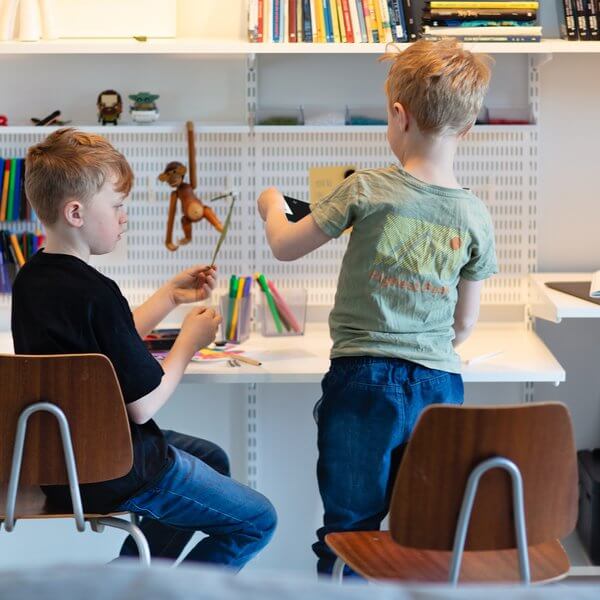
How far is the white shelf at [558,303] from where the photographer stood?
7.57 feet

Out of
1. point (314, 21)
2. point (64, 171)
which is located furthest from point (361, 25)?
point (64, 171)

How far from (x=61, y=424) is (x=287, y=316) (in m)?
1.00

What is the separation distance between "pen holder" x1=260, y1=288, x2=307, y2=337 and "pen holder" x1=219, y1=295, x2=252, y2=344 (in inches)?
3.2

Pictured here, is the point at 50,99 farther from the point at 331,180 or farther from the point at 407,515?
the point at 407,515

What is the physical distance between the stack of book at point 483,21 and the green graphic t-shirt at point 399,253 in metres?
0.79

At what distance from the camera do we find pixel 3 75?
8.93 ft

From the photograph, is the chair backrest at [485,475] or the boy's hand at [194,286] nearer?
the chair backrest at [485,475]

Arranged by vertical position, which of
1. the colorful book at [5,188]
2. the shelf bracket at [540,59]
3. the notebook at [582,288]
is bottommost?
the notebook at [582,288]

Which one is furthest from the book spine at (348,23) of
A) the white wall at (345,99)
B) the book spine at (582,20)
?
the book spine at (582,20)

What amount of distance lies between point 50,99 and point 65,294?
1.14 meters

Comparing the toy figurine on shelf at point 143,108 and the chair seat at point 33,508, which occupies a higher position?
the toy figurine on shelf at point 143,108

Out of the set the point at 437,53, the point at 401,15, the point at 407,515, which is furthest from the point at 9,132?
the point at 407,515

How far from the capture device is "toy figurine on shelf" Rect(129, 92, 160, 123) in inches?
104

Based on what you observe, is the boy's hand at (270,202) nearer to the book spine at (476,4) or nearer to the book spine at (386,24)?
the book spine at (386,24)
